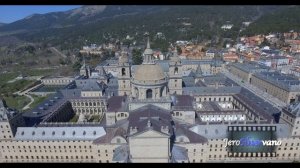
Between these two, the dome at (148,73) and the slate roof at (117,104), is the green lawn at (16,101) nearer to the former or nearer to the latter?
the slate roof at (117,104)

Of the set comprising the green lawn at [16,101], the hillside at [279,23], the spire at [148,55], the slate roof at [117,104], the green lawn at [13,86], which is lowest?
the green lawn at [16,101]

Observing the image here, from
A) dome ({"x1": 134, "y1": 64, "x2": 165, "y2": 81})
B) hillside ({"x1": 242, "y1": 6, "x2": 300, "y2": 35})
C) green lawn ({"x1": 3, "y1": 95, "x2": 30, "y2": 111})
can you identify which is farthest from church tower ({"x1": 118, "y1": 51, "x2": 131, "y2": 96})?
hillside ({"x1": 242, "y1": 6, "x2": 300, "y2": 35})

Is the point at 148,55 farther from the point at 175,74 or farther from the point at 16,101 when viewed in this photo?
the point at 16,101

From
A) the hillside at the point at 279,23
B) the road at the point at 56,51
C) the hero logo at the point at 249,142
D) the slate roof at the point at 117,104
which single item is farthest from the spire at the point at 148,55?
the road at the point at 56,51

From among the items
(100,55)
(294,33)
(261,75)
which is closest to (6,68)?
(100,55)

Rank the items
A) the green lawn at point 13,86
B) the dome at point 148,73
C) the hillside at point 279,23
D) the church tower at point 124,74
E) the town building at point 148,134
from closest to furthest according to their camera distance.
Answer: the town building at point 148,134
the dome at point 148,73
the church tower at point 124,74
the green lawn at point 13,86
the hillside at point 279,23
